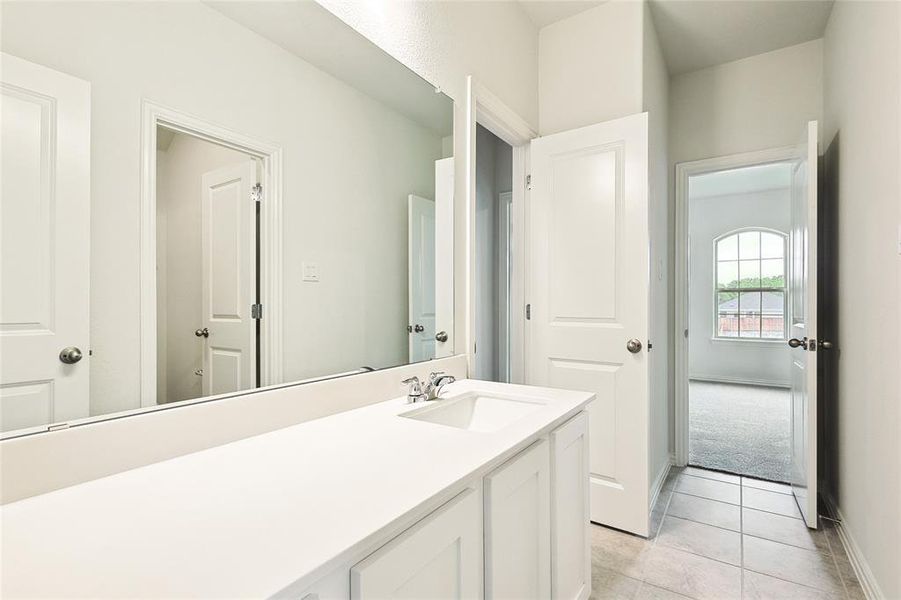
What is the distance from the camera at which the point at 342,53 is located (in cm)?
138

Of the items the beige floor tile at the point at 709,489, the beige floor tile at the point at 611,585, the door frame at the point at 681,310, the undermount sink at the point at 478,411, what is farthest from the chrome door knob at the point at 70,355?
the door frame at the point at 681,310

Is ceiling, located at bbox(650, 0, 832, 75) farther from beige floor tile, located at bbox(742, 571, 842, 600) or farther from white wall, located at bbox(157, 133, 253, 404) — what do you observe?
beige floor tile, located at bbox(742, 571, 842, 600)

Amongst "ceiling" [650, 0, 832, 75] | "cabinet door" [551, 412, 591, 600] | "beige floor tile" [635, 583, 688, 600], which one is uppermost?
"ceiling" [650, 0, 832, 75]

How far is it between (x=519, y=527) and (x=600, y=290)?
1.50m

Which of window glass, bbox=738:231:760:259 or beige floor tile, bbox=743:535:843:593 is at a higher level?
window glass, bbox=738:231:760:259

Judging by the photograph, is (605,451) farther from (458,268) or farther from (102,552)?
(102,552)

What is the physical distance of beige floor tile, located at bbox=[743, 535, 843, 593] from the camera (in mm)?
1857

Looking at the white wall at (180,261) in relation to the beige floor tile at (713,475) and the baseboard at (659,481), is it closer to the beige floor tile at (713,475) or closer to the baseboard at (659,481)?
the baseboard at (659,481)

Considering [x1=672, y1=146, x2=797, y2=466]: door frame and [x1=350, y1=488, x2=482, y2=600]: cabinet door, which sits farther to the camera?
[x1=672, y1=146, x2=797, y2=466]: door frame

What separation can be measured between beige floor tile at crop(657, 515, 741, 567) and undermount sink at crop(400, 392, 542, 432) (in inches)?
49.1

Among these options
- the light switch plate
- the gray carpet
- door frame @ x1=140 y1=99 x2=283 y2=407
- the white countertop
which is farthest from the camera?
the gray carpet

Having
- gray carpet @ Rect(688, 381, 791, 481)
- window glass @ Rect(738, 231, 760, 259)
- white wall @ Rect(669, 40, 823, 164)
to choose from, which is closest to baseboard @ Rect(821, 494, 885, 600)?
gray carpet @ Rect(688, 381, 791, 481)

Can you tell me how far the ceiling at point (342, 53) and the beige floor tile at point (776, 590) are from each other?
2.16 m

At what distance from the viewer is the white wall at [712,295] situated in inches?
236
